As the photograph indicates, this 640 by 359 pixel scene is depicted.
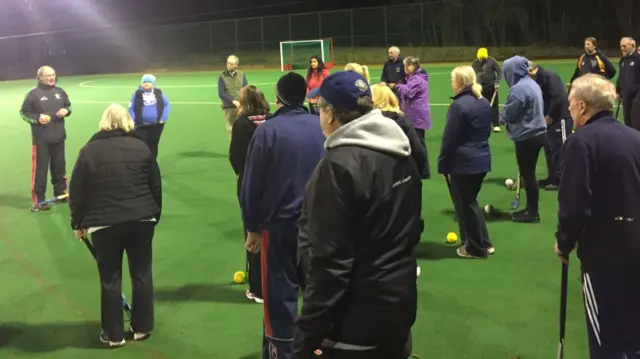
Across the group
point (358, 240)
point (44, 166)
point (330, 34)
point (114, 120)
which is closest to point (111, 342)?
point (114, 120)

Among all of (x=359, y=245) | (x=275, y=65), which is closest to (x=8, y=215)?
(x=359, y=245)

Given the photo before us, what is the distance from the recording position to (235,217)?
964cm

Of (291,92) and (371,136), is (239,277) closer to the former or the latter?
(291,92)

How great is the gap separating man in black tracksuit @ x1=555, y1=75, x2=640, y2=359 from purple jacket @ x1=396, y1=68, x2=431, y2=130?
681 cm

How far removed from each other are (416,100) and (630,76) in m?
4.54

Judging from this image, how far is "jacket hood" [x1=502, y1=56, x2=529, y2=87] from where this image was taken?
8.42 m

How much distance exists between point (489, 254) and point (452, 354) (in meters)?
2.49

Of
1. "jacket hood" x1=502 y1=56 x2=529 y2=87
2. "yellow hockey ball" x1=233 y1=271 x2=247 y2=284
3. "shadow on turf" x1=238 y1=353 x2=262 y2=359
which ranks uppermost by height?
"jacket hood" x1=502 y1=56 x2=529 y2=87

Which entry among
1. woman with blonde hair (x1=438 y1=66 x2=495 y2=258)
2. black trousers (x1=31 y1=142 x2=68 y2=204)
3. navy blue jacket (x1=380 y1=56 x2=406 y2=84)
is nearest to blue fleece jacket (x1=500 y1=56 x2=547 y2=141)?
woman with blonde hair (x1=438 y1=66 x2=495 y2=258)

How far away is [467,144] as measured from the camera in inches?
286

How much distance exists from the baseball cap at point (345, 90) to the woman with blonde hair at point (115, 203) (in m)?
2.92

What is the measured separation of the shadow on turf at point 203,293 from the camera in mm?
6785

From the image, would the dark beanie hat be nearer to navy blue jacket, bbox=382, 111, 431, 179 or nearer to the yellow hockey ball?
navy blue jacket, bbox=382, 111, 431, 179

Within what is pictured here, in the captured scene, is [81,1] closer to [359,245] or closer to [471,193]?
[471,193]
